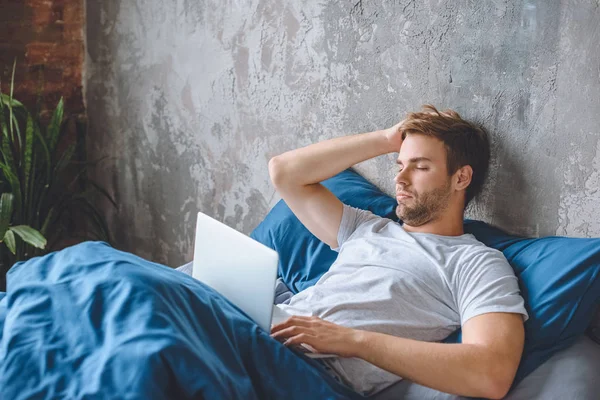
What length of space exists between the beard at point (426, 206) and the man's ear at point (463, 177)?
30mm

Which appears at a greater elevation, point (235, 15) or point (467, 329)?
point (235, 15)

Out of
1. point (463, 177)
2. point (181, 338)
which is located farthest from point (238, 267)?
point (463, 177)

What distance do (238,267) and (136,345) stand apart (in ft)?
1.21

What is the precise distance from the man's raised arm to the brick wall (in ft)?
6.12

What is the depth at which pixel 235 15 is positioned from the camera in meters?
2.92

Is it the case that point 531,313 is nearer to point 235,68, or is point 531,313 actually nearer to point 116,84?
point 235,68

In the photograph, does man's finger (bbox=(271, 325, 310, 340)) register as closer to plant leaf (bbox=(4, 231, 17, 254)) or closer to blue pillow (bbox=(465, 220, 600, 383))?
blue pillow (bbox=(465, 220, 600, 383))

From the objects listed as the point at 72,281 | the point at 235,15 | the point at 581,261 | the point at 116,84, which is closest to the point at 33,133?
the point at 116,84

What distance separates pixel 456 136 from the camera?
2.00 m

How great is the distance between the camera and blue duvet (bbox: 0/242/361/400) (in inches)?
54.4

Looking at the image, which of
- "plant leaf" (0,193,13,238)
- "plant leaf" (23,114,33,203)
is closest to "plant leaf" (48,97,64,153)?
"plant leaf" (23,114,33,203)

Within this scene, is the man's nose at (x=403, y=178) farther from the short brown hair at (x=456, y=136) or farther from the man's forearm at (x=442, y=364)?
the man's forearm at (x=442, y=364)

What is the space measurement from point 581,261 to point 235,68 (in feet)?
5.72

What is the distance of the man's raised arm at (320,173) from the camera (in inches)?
86.5
